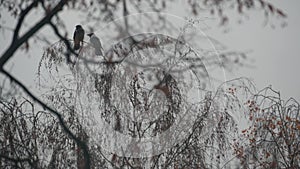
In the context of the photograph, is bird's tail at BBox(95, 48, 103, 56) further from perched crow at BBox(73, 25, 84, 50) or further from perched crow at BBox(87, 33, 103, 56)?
perched crow at BBox(73, 25, 84, 50)

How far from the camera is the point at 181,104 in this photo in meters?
3.37

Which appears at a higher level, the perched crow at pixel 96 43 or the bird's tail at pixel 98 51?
the perched crow at pixel 96 43

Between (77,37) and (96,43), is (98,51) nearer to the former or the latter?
(96,43)

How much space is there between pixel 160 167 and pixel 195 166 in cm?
26

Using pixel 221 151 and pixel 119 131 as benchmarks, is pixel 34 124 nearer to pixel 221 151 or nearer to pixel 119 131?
pixel 119 131

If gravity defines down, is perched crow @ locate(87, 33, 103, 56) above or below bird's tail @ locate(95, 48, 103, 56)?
above

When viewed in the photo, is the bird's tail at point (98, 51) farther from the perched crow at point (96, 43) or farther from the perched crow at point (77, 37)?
the perched crow at point (77, 37)

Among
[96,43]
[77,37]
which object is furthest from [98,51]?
[77,37]

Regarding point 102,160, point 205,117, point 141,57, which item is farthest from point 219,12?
point 102,160

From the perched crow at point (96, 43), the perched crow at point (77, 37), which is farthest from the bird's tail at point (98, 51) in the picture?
the perched crow at point (77, 37)

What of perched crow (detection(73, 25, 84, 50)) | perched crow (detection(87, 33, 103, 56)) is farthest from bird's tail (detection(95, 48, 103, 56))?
perched crow (detection(73, 25, 84, 50))

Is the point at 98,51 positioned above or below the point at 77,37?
below

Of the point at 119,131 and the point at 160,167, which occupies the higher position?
the point at 119,131

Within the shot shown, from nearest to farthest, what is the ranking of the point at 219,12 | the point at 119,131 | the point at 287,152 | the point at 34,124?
the point at 219,12 < the point at 119,131 < the point at 34,124 < the point at 287,152
